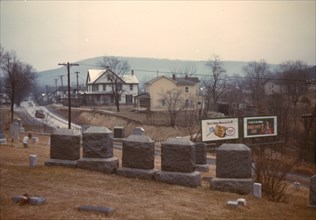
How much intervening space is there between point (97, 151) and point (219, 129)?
727 inches

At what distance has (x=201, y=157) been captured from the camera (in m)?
18.0

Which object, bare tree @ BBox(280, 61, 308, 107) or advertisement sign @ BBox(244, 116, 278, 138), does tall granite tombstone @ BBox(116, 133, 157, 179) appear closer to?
advertisement sign @ BBox(244, 116, 278, 138)

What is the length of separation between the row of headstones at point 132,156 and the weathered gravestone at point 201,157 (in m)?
5.63

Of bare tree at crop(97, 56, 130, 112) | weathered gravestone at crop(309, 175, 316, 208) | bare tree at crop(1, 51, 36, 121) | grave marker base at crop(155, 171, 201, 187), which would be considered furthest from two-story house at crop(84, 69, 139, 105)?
weathered gravestone at crop(309, 175, 316, 208)

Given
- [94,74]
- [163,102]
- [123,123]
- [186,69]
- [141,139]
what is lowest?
[123,123]

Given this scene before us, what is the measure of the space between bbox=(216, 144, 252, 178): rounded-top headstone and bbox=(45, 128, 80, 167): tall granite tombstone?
476cm

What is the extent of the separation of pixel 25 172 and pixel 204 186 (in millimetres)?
5466

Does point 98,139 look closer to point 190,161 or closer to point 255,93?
point 190,161

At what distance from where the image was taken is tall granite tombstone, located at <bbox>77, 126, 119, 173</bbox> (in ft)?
40.4

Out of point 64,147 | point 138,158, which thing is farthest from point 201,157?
point 64,147

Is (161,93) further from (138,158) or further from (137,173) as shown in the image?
(137,173)

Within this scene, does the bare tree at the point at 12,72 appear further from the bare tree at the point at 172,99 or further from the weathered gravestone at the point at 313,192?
the weathered gravestone at the point at 313,192

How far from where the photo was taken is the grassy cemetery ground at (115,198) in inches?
299

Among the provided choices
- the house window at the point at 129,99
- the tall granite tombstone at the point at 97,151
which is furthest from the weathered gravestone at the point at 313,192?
the house window at the point at 129,99
